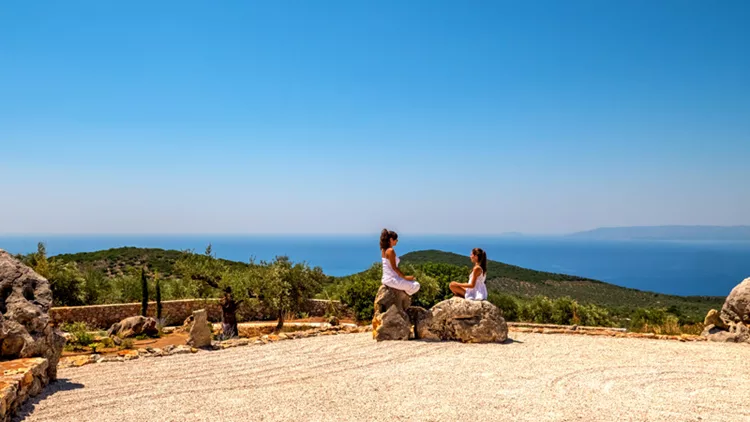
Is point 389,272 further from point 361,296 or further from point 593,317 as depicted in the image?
point 593,317

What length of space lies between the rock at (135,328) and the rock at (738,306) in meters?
16.2

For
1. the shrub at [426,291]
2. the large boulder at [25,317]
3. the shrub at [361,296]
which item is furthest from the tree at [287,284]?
the large boulder at [25,317]

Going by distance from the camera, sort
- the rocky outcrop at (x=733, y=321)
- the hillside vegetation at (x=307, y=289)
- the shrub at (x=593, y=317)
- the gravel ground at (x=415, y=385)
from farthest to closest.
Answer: the shrub at (x=593, y=317) → the hillside vegetation at (x=307, y=289) → the rocky outcrop at (x=733, y=321) → the gravel ground at (x=415, y=385)

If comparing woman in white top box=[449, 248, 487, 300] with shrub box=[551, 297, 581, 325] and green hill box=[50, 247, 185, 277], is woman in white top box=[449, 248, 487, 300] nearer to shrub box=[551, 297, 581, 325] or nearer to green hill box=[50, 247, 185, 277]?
shrub box=[551, 297, 581, 325]

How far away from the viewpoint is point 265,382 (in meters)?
8.12

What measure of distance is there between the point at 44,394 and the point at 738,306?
46.3ft

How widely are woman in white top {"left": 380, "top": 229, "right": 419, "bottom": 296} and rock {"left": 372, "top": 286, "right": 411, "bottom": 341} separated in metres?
0.20

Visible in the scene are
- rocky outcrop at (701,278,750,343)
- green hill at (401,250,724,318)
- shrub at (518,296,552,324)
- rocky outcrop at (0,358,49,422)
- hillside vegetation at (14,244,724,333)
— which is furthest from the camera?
green hill at (401,250,724,318)

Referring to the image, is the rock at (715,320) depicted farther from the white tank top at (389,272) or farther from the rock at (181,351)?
the rock at (181,351)

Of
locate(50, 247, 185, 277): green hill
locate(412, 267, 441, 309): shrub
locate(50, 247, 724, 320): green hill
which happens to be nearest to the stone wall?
locate(412, 267, 441, 309): shrub

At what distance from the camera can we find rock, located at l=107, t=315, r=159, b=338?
15700 mm

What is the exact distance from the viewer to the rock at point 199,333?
1082cm

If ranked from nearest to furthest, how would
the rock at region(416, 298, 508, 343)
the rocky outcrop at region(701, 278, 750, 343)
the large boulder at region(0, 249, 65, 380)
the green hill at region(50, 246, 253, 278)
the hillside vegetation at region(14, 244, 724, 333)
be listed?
the large boulder at region(0, 249, 65, 380), the rock at region(416, 298, 508, 343), the rocky outcrop at region(701, 278, 750, 343), the hillside vegetation at region(14, 244, 724, 333), the green hill at region(50, 246, 253, 278)

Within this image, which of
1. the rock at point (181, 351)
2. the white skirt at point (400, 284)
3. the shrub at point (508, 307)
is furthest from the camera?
the shrub at point (508, 307)
